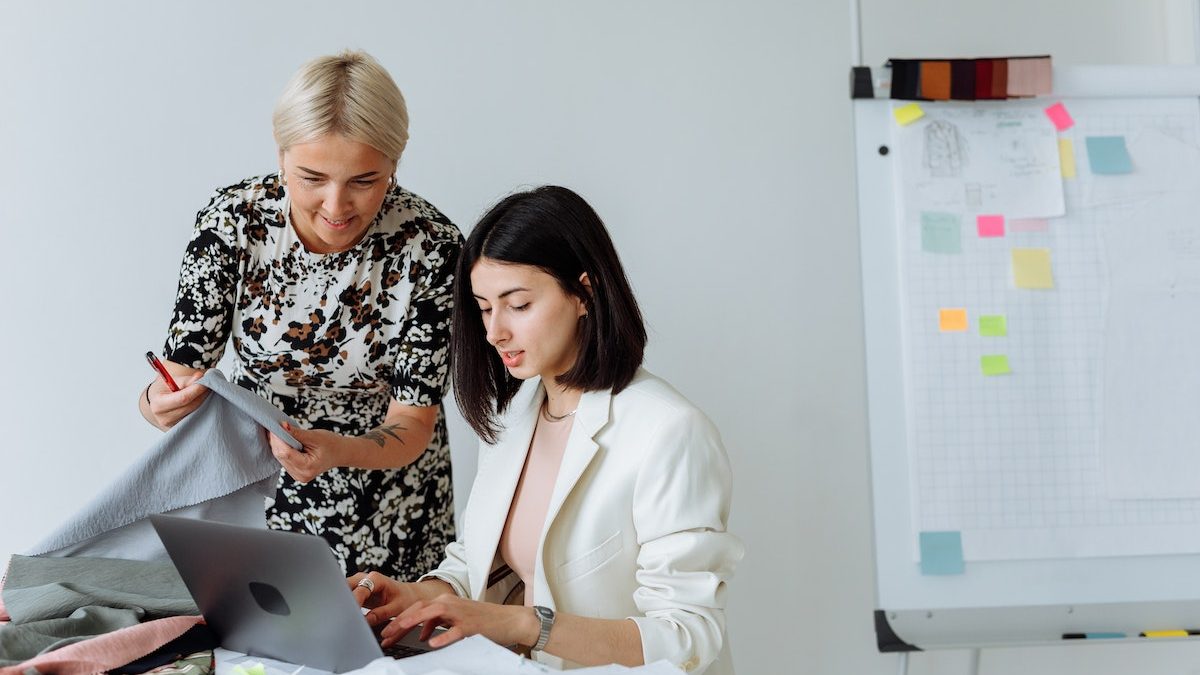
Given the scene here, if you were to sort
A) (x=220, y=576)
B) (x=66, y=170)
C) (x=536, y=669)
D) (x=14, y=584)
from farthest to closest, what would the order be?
1. (x=66, y=170)
2. (x=14, y=584)
3. (x=220, y=576)
4. (x=536, y=669)

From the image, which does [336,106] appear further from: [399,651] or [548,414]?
[399,651]

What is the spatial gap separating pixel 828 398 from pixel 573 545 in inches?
57.9

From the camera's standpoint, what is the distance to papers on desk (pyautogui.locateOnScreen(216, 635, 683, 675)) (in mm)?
1112

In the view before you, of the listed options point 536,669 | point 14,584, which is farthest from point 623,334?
point 14,584

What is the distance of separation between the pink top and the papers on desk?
1.15 ft

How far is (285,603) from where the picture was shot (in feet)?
3.95

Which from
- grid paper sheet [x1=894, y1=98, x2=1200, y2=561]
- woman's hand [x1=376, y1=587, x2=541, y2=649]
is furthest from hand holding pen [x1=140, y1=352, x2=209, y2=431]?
grid paper sheet [x1=894, y1=98, x2=1200, y2=561]

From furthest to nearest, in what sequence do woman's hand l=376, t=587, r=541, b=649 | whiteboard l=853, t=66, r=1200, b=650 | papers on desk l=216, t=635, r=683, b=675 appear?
whiteboard l=853, t=66, r=1200, b=650, woman's hand l=376, t=587, r=541, b=649, papers on desk l=216, t=635, r=683, b=675

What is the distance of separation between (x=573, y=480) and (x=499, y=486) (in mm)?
202

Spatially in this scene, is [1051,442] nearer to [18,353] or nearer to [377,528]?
[377,528]

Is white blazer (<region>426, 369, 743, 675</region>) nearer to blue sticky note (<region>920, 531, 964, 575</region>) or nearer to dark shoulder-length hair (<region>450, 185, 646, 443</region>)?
dark shoulder-length hair (<region>450, 185, 646, 443</region>)

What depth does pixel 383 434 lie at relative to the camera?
1.76 metres

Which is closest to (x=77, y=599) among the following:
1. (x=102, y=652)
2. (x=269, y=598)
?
(x=102, y=652)

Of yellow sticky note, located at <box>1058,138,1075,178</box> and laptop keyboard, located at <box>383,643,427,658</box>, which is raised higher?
yellow sticky note, located at <box>1058,138,1075,178</box>
